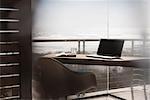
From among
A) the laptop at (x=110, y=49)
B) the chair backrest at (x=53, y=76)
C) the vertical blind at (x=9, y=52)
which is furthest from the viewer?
the laptop at (x=110, y=49)

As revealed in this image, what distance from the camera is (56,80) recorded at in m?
2.30

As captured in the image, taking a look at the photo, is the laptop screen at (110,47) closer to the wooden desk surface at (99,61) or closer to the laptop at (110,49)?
the laptop at (110,49)

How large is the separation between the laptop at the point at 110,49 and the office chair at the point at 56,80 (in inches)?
14.7

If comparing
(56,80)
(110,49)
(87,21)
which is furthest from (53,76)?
(87,21)

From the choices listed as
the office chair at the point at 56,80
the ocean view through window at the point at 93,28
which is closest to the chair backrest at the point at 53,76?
the office chair at the point at 56,80

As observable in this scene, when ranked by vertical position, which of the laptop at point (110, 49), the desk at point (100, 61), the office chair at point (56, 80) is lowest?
the office chair at point (56, 80)

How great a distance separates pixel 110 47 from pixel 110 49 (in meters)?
0.03

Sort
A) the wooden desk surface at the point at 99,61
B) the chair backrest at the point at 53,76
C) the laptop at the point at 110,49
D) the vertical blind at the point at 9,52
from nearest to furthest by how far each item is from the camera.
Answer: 1. the vertical blind at the point at 9,52
2. the chair backrest at the point at 53,76
3. the wooden desk surface at the point at 99,61
4. the laptop at the point at 110,49

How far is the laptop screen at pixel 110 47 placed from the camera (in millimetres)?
2590

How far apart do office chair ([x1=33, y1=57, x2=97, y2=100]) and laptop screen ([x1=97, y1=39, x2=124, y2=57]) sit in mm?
418

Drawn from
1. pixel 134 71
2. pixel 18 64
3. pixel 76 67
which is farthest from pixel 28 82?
→ pixel 134 71

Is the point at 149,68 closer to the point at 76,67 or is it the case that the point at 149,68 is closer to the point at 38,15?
the point at 76,67

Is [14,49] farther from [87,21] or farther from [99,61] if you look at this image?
[87,21]

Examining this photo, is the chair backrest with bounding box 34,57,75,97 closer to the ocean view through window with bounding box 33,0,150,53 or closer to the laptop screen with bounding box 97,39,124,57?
the ocean view through window with bounding box 33,0,150,53
